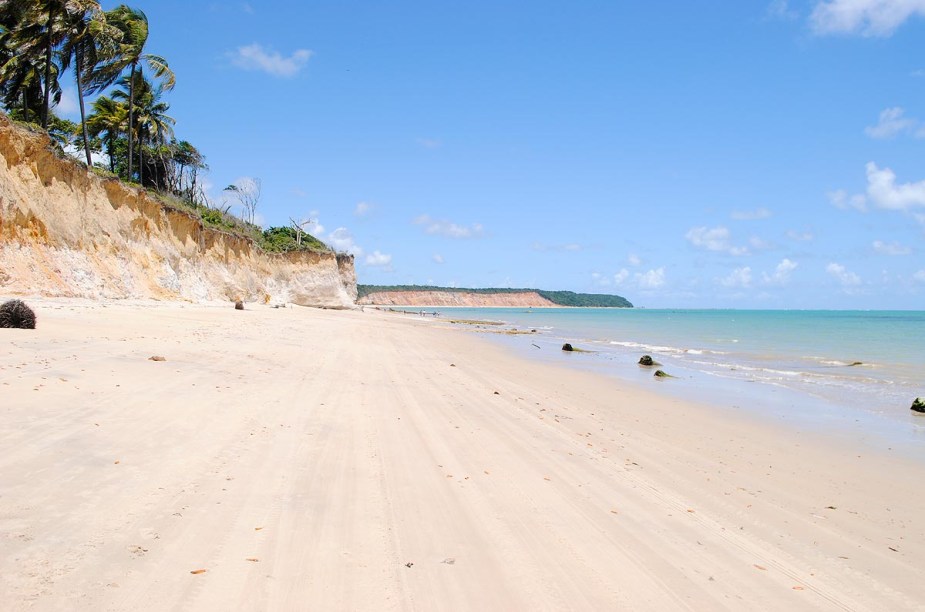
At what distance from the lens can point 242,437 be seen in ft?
17.5

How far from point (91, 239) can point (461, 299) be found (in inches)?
6263

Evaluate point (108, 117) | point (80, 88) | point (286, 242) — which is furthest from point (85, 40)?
point (286, 242)

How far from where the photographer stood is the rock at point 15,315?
9672 millimetres

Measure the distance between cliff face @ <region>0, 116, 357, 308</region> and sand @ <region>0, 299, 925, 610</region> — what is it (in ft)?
39.7

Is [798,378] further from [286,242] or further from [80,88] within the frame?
[286,242]

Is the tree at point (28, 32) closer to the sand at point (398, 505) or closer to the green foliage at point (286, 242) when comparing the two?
the sand at point (398, 505)

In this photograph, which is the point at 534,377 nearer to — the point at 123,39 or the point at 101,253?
the point at 101,253

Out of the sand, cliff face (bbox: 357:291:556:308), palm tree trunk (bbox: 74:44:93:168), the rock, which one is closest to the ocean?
the sand

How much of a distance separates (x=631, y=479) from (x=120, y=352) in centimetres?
771

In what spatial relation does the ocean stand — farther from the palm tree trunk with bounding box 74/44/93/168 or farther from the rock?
the palm tree trunk with bounding box 74/44/93/168

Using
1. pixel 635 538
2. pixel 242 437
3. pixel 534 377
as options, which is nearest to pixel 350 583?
pixel 635 538

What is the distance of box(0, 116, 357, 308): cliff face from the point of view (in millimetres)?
17516

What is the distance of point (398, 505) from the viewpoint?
4121mm

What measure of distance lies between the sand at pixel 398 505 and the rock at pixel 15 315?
6.62 ft
